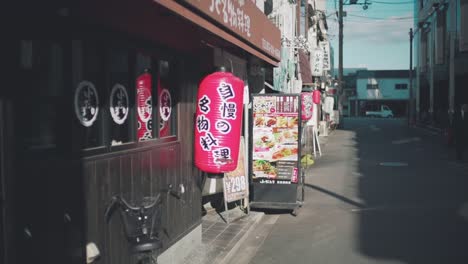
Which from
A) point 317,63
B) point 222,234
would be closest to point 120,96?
point 222,234

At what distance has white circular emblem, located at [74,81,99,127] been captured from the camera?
421 centimetres

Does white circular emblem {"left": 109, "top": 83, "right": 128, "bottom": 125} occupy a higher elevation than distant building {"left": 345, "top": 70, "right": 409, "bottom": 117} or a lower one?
lower

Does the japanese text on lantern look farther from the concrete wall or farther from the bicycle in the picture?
the concrete wall

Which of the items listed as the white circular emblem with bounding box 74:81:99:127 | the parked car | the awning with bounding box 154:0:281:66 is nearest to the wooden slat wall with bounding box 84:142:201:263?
the white circular emblem with bounding box 74:81:99:127

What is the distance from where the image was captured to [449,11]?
3678 centimetres

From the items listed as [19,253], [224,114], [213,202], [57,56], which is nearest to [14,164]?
[19,253]

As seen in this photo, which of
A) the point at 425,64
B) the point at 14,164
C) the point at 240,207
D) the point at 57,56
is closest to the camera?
the point at 14,164

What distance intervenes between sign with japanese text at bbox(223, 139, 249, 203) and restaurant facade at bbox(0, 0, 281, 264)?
7.70ft

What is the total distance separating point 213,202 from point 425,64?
46.6 m

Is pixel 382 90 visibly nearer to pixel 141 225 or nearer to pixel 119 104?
pixel 119 104

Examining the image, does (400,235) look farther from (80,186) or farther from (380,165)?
(380,165)

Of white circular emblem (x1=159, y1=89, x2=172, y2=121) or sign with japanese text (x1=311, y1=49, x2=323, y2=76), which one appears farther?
sign with japanese text (x1=311, y1=49, x2=323, y2=76)

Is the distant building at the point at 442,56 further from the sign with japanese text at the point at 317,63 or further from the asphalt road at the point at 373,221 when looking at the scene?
the asphalt road at the point at 373,221

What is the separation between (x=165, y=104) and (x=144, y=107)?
688mm
